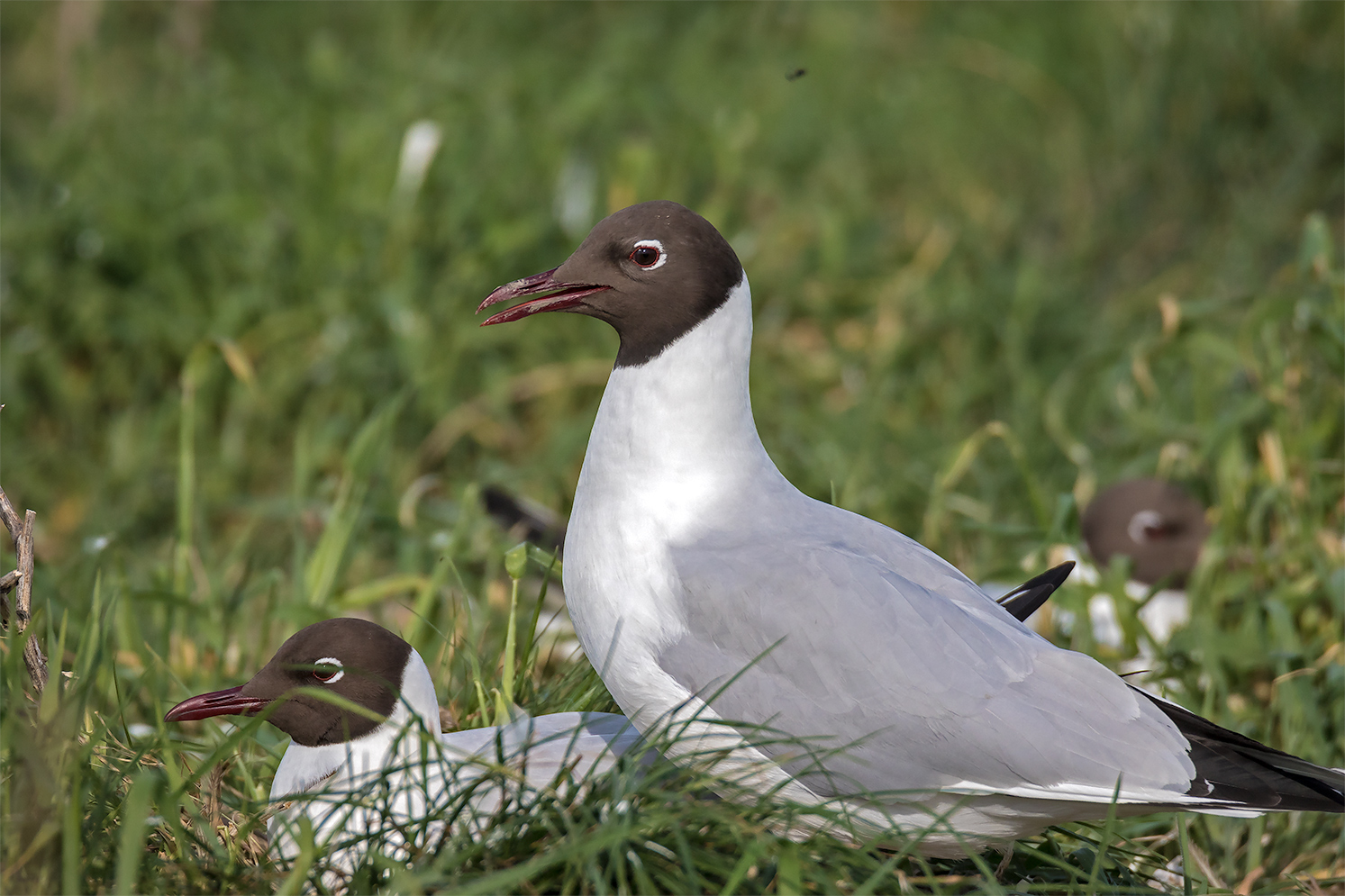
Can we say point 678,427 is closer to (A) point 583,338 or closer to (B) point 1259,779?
(B) point 1259,779

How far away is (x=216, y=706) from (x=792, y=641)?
0.99 m

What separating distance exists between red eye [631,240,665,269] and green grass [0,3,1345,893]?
0.82 meters

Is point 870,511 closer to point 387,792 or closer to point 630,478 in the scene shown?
point 630,478

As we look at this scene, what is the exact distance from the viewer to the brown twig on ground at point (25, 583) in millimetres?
2289

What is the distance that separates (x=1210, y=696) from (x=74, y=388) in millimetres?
3882

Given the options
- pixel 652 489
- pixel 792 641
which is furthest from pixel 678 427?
pixel 792 641

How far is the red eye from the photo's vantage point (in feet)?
8.05

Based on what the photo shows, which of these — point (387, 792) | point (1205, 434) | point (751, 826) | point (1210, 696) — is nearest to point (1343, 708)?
point (1210, 696)

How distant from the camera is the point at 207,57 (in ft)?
23.4

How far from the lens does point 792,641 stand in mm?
2314

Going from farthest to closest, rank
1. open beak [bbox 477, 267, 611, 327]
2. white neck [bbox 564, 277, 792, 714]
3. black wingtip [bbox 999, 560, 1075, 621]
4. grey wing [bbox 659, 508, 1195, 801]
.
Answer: black wingtip [bbox 999, 560, 1075, 621] → open beak [bbox 477, 267, 611, 327] → white neck [bbox 564, 277, 792, 714] → grey wing [bbox 659, 508, 1195, 801]

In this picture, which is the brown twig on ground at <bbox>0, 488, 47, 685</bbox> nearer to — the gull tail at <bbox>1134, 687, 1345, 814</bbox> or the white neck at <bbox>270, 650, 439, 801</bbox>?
the white neck at <bbox>270, 650, 439, 801</bbox>

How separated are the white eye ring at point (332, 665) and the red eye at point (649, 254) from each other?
856 millimetres

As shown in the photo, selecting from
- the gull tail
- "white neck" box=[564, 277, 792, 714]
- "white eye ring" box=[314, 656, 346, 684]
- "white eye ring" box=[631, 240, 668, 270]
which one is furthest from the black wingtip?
"white eye ring" box=[314, 656, 346, 684]
